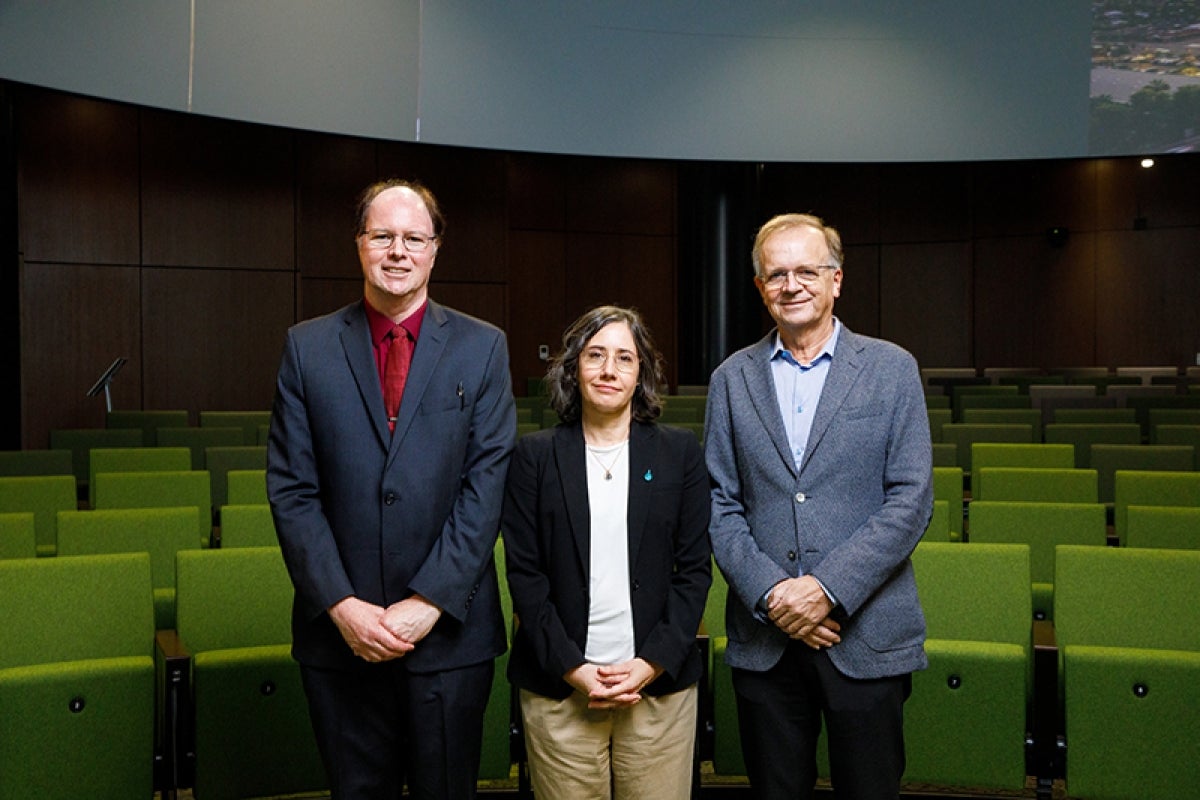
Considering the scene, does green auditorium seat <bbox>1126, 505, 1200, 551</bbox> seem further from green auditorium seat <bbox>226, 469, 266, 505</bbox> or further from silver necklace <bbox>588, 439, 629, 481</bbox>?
green auditorium seat <bbox>226, 469, 266, 505</bbox>

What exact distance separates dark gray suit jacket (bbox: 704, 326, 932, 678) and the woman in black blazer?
12 cm

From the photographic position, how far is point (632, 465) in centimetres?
220

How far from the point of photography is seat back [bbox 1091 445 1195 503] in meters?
5.41

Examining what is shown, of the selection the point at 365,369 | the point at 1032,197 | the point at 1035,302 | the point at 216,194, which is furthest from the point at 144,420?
the point at 1032,197

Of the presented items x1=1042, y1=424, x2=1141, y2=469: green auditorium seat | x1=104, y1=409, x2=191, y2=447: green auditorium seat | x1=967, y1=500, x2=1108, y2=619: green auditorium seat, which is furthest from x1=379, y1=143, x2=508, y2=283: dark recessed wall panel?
x1=967, y1=500, x2=1108, y2=619: green auditorium seat

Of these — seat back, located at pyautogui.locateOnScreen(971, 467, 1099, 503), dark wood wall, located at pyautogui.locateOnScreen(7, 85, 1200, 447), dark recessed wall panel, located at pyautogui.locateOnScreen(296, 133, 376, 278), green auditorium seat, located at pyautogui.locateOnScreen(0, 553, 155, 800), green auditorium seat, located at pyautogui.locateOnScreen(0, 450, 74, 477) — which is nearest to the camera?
green auditorium seat, located at pyautogui.locateOnScreen(0, 553, 155, 800)

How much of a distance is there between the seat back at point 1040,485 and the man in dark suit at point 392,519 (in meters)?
3.27

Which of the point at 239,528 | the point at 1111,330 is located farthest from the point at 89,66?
the point at 1111,330

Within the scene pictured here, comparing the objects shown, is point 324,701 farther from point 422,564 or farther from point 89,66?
point 89,66

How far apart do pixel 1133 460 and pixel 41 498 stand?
5.13 metres

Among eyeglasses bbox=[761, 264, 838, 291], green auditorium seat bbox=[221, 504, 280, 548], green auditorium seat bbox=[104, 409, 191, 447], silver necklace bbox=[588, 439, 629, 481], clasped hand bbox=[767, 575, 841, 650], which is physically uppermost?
eyeglasses bbox=[761, 264, 838, 291]

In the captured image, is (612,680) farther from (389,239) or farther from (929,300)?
(929,300)

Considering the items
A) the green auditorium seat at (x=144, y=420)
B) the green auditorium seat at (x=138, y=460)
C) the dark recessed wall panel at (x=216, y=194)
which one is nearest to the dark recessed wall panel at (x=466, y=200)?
the dark recessed wall panel at (x=216, y=194)

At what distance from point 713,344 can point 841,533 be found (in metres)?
10.3
